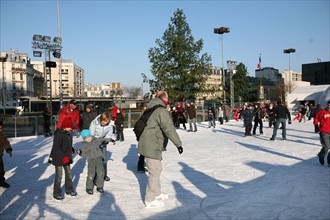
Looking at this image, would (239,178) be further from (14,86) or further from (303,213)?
(14,86)

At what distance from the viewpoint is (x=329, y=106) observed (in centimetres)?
814

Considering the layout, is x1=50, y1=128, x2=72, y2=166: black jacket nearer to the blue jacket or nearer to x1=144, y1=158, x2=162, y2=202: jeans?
the blue jacket

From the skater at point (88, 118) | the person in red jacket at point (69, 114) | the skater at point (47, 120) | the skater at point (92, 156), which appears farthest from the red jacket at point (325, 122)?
the skater at point (47, 120)

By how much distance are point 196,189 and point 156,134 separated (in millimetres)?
1753

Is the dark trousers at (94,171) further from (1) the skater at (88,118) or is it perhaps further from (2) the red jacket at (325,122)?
(2) the red jacket at (325,122)

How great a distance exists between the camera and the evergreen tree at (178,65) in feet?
102

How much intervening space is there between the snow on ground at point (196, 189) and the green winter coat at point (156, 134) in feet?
2.92

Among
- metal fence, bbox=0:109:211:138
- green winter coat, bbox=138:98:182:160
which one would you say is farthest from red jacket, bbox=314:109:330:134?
metal fence, bbox=0:109:211:138

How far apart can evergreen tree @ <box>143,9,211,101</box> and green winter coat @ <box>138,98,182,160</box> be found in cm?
2576

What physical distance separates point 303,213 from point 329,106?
14.2 feet

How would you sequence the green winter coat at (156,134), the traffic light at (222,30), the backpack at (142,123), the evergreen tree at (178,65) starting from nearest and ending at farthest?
the green winter coat at (156,134) < the backpack at (142,123) < the evergreen tree at (178,65) < the traffic light at (222,30)

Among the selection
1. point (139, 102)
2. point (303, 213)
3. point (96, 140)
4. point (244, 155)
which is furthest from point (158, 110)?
point (139, 102)

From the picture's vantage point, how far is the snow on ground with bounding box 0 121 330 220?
4.98 metres

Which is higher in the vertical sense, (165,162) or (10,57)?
(10,57)
